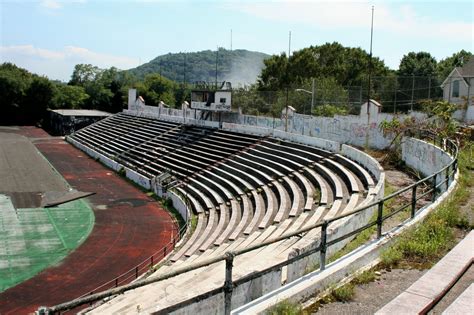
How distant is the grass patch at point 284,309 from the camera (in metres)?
4.82

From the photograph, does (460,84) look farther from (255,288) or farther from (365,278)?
(255,288)

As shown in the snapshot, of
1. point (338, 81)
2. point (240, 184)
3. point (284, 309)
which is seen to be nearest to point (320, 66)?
point (338, 81)

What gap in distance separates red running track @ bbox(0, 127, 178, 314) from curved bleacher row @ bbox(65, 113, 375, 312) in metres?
1.92

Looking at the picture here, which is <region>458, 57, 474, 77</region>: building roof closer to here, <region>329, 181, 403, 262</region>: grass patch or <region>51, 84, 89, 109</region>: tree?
<region>329, 181, 403, 262</region>: grass patch

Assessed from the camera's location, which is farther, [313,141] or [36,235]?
[313,141]

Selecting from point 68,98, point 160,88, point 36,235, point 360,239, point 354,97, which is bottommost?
point 36,235

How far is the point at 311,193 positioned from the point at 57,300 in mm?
10092

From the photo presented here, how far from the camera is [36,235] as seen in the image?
20.2 meters

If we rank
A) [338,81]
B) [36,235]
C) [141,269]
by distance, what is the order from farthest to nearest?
[338,81] → [36,235] → [141,269]

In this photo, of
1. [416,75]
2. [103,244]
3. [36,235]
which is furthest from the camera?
[416,75]

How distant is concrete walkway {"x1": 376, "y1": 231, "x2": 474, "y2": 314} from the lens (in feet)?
15.5

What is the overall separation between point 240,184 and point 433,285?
62.8ft

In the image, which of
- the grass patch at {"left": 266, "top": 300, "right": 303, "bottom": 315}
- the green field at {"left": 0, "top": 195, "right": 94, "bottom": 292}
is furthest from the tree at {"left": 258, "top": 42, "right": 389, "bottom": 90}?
the grass patch at {"left": 266, "top": 300, "right": 303, "bottom": 315}

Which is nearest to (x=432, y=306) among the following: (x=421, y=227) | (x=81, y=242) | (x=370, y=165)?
(x=421, y=227)
